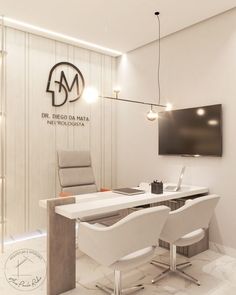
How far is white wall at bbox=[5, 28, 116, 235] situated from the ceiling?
383mm

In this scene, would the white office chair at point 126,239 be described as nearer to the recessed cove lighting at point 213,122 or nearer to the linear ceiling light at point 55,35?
the recessed cove lighting at point 213,122

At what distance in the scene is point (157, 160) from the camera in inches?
161

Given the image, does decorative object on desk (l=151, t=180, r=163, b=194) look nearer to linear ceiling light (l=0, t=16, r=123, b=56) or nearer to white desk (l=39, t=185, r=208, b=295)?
white desk (l=39, t=185, r=208, b=295)

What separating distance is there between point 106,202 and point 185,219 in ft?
2.35

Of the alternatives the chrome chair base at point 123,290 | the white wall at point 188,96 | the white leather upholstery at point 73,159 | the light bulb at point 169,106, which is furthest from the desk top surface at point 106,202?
the light bulb at point 169,106

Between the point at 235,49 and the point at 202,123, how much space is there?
93 centimetres

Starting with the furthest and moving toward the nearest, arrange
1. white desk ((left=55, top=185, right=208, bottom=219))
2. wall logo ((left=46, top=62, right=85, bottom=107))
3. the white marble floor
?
1. wall logo ((left=46, top=62, right=85, bottom=107))
2. the white marble floor
3. white desk ((left=55, top=185, right=208, bottom=219))

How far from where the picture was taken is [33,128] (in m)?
3.87

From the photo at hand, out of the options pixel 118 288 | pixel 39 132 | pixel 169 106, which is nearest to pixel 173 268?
pixel 118 288

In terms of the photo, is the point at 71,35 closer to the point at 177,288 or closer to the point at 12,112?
the point at 12,112

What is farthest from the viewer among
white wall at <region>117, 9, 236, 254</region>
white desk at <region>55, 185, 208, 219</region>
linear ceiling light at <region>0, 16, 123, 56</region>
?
linear ceiling light at <region>0, 16, 123, 56</region>

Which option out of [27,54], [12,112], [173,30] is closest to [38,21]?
[27,54]

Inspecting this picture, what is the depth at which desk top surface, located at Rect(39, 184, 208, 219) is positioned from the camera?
216 centimetres

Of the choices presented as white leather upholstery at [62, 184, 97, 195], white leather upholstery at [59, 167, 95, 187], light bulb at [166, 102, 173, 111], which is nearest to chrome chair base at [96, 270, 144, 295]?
white leather upholstery at [62, 184, 97, 195]
